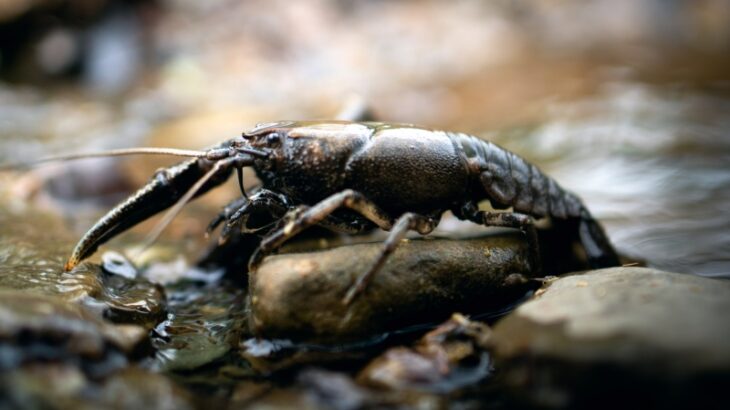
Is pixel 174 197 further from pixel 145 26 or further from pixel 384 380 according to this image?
pixel 145 26

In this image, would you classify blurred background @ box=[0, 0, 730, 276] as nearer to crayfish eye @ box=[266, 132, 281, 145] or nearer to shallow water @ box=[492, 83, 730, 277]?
shallow water @ box=[492, 83, 730, 277]

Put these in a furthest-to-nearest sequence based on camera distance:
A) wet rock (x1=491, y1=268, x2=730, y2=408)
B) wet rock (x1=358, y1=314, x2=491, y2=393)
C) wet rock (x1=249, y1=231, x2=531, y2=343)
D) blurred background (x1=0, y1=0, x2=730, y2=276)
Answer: blurred background (x1=0, y1=0, x2=730, y2=276), wet rock (x1=249, y1=231, x2=531, y2=343), wet rock (x1=358, y1=314, x2=491, y2=393), wet rock (x1=491, y1=268, x2=730, y2=408)

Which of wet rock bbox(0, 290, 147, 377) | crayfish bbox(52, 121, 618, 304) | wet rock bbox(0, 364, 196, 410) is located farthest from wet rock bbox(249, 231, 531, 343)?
wet rock bbox(0, 290, 147, 377)

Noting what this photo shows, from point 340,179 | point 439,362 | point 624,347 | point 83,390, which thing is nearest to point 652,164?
point 340,179

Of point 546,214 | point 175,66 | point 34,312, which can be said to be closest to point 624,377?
point 546,214

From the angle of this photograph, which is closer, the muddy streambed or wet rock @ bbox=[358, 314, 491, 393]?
the muddy streambed

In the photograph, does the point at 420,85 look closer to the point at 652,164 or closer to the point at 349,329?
the point at 652,164

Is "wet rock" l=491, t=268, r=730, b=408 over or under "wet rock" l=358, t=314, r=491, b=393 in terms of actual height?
over
